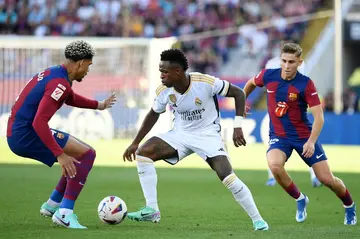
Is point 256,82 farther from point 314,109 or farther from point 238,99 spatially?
point 238,99

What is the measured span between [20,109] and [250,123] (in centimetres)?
1993

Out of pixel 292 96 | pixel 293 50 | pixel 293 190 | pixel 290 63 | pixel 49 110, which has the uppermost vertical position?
pixel 293 50

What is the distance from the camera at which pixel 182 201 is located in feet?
44.3

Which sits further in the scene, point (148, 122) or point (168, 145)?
point (148, 122)

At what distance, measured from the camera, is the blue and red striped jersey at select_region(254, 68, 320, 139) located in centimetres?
1120

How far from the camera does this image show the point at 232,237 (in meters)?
9.05

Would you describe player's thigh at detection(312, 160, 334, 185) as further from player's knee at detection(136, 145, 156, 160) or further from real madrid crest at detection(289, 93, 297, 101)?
player's knee at detection(136, 145, 156, 160)

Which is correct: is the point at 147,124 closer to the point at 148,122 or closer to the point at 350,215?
the point at 148,122

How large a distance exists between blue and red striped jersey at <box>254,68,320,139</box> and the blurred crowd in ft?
72.8

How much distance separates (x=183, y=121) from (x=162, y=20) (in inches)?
1014

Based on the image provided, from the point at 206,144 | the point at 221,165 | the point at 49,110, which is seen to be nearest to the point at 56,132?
the point at 49,110

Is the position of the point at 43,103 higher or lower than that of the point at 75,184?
higher

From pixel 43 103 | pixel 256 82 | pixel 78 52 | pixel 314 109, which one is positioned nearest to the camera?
pixel 43 103

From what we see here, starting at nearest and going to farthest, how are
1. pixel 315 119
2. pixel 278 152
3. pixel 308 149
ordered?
pixel 308 149 → pixel 315 119 → pixel 278 152
